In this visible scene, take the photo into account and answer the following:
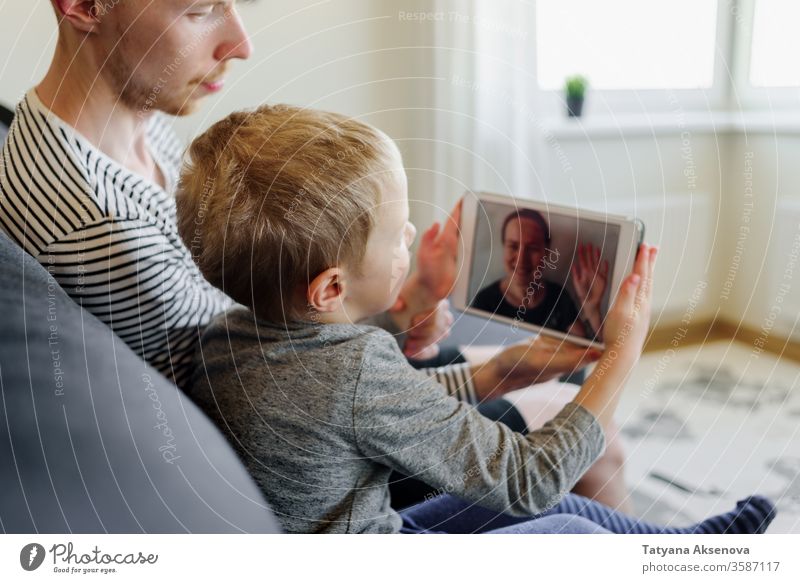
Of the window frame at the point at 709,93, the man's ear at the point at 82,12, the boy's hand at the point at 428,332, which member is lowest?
the boy's hand at the point at 428,332

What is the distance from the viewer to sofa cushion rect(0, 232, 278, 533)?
489 mm

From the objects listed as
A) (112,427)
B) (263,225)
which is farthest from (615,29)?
(112,427)

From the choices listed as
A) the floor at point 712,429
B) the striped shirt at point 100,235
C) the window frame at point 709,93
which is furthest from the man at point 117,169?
the window frame at point 709,93

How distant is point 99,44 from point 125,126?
0.07 metres

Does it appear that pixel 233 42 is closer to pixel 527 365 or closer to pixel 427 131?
pixel 427 131

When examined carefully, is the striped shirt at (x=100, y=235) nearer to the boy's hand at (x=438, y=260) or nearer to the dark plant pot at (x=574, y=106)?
the boy's hand at (x=438, y=260)

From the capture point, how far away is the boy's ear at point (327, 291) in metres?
0.52

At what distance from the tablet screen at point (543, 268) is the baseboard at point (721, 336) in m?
0.07

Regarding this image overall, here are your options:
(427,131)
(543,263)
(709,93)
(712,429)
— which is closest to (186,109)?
(427,131)

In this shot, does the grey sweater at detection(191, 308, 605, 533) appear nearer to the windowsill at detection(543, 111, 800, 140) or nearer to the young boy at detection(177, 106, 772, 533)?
the young boy at detection(177, 106, 772, 533)

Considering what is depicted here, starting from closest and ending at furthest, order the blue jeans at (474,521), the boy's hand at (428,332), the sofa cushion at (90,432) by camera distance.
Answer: the sofa cushion at (90,432), the blue jeans at (474,521), the boy's hand at (428,332)
